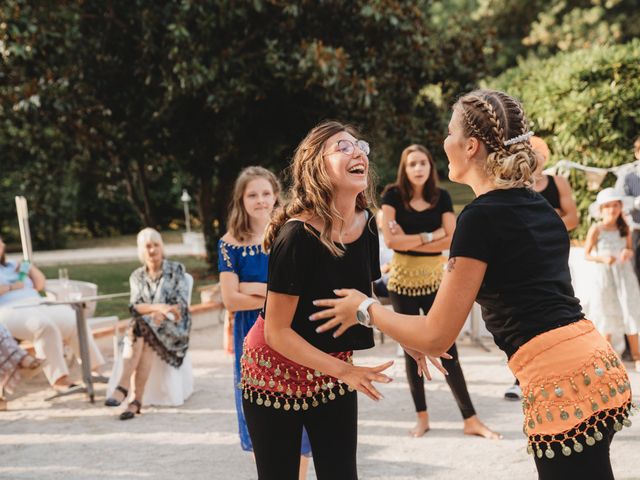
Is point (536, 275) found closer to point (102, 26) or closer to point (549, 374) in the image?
point (549, 374)

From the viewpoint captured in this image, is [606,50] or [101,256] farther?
[101,256]

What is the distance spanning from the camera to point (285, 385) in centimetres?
259

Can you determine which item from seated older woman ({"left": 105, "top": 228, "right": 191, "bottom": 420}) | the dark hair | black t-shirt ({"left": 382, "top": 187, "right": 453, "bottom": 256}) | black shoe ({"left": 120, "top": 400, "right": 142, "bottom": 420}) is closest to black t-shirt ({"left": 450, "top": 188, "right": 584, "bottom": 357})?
black t-shirt ({"left": 382, "top": 187, "right": 453, "bottom": 256})

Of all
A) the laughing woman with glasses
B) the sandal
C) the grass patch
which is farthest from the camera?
the grass patch

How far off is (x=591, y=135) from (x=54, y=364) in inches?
257

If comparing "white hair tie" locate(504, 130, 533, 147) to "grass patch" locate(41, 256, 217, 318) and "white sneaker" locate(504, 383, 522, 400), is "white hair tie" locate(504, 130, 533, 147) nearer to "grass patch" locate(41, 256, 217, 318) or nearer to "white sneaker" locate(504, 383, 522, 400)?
"white sneaker" locate(504, 383, 522, 400)

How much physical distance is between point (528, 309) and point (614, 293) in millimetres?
5019

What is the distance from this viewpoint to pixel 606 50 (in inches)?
350

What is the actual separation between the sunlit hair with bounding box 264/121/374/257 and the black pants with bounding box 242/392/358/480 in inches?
24.4

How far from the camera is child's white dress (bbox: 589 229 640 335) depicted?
6484 millimetres

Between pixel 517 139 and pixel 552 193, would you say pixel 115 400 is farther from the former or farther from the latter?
pixel 517 139

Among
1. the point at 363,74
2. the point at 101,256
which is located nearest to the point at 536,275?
the point at 363,74

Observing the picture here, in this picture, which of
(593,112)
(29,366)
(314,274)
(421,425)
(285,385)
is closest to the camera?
(314,274)

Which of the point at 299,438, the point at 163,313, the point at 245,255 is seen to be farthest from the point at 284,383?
the point at 163,313
